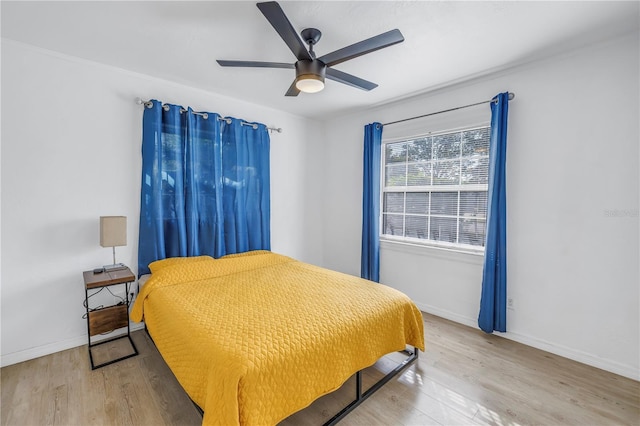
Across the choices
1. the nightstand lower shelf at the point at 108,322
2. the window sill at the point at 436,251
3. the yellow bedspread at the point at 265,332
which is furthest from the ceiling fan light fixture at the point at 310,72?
the nightstand lower shelf at the point at 108,322

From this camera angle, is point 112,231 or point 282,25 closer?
point 282,25

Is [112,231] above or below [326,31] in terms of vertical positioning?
below

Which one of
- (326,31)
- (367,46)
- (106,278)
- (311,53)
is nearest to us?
(367,46)

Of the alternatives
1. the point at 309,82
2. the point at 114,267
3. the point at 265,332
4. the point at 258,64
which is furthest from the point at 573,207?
the point at 114,267

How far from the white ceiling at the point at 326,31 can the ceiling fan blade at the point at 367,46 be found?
26 centimetres

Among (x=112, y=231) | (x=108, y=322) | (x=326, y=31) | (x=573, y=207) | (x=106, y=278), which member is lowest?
(x=108, y=322)

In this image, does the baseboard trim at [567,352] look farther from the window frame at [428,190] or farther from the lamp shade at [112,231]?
the lamp shade at [112,231]

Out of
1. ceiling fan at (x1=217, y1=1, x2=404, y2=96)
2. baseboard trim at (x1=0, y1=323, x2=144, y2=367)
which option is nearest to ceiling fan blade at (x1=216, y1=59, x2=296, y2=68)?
ceiling fan at (x1=217, y1=1, x2=404, y2=96)

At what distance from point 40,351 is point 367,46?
3.32 meters

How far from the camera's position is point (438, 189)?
10.2 feet

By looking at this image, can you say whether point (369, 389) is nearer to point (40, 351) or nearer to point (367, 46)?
point (367, 46)

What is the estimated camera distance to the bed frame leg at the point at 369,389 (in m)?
1.65

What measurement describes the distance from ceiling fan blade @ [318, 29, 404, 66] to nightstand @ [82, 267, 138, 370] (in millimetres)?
2201

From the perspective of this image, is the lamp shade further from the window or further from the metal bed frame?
the window
